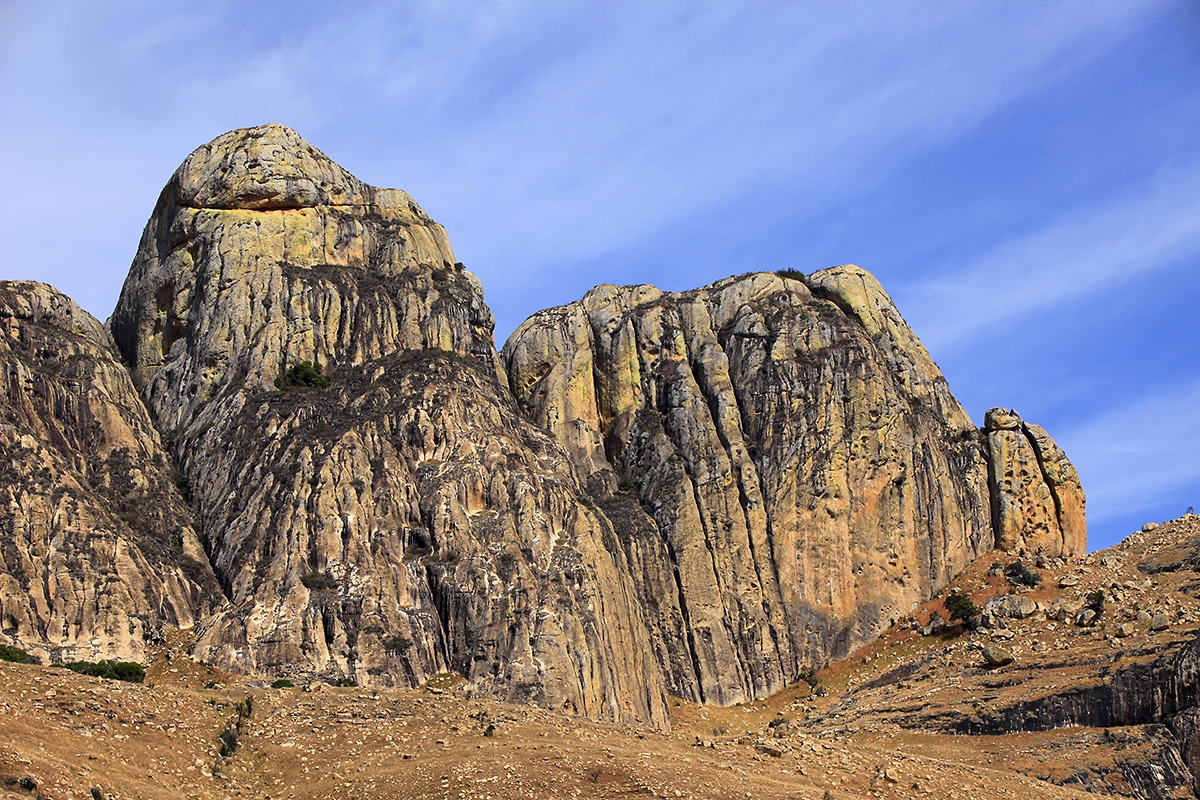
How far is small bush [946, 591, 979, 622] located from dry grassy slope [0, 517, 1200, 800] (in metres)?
10.3

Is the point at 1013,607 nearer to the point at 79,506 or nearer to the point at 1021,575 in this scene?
the point at 1021,575

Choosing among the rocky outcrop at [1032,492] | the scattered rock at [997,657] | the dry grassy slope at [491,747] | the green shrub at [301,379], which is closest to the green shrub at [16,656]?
the dry grassy slope at [491,747]

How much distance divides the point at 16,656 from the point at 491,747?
21510mm

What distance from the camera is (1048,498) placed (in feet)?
329

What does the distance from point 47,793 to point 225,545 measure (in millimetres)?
30949

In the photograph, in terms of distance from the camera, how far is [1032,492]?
9994 cm

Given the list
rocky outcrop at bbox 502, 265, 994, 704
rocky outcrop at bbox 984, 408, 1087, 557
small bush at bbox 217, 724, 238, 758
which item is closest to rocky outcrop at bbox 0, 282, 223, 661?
small bush at bbox 217, 724, 238, 758

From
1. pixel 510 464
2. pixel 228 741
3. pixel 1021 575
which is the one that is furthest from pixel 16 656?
pixel 1021 575

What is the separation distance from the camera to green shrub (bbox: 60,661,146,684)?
212 ft

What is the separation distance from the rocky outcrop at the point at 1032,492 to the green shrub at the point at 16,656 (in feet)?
197

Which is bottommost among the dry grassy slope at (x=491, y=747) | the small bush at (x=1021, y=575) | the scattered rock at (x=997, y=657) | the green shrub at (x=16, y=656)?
the dry grassy slope at (x=491, y=747)

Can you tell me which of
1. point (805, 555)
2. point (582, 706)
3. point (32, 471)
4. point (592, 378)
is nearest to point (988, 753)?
point (582, 706)

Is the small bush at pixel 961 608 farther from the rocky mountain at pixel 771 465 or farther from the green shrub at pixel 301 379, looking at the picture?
the green shrub at pixel 301 379

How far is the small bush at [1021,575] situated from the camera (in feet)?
304
